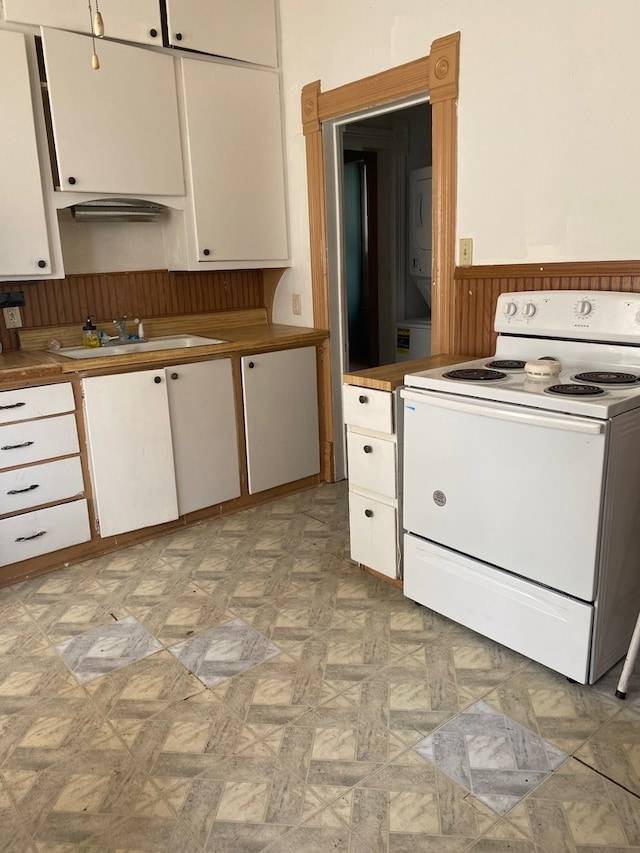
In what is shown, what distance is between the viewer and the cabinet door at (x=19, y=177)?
2607mm

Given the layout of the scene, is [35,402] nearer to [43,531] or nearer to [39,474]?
[39,474]

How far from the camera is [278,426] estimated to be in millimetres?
3432

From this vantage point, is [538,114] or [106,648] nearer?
[106,648]

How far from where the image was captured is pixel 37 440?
266 centimetres

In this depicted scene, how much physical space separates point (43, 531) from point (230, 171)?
196 centimetres

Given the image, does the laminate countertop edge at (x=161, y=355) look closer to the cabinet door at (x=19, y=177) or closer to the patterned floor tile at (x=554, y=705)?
the cabinet door at (x=19, y=177)

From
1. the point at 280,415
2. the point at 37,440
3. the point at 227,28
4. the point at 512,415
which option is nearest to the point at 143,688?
the point at 37,440

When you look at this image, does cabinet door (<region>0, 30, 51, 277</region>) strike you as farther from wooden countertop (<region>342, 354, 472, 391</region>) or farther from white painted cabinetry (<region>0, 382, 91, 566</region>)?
wooden countertop (<region>342, 354, 472, 391</region>)

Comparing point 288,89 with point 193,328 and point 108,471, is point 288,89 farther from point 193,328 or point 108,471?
point 108,471

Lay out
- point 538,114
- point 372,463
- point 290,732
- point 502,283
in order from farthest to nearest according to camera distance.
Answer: point 502,283, point 372,463, point 538,114, point 290,732

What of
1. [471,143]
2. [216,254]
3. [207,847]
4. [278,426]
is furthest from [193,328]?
Result: [207,847]

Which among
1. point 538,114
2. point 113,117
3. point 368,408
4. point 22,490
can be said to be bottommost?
point 22,490

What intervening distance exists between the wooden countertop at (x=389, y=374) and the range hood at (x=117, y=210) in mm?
1489

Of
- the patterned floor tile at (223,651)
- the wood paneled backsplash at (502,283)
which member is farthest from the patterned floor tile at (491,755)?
the wood paneled backsplash at (502,283)
